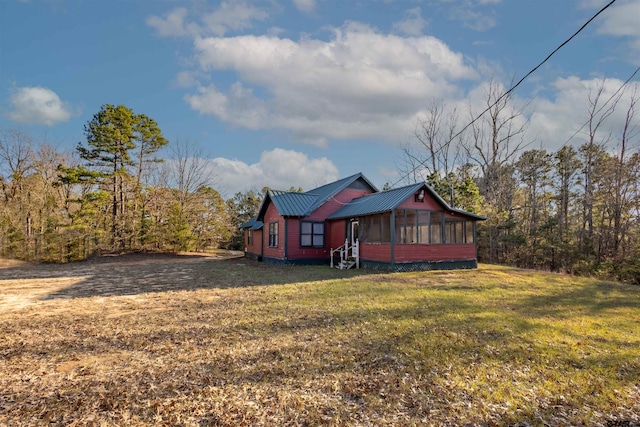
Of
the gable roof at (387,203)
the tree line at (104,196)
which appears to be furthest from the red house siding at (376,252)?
the tree line at (104,196)

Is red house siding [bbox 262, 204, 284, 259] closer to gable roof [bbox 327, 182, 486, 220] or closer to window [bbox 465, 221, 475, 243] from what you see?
gable roof [bbox 327, 182, 486, 220]

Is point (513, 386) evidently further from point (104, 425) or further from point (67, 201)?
point (67, 201)

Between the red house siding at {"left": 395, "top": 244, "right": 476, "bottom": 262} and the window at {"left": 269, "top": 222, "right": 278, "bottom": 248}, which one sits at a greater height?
the window at {"left": 269, "top": 222, "right": 278, "bottom": 248}

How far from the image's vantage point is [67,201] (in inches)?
818

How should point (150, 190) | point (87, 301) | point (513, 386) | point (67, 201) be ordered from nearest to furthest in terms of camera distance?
point (513, 386)
point (87, 301)
point (67, 201)
point (150, 190)

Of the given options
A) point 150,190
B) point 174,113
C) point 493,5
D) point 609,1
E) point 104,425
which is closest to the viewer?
point 104,425

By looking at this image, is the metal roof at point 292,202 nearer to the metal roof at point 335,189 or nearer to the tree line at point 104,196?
the metal roof at point 335,189

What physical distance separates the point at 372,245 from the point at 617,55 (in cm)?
1144

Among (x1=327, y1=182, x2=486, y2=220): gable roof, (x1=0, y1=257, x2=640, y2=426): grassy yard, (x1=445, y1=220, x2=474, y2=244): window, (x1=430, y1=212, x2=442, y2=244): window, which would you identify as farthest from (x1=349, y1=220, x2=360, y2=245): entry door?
(x1=0, y1=257, x2=640, y2=426): grassy yard

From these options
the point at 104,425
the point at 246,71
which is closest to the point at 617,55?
the point at 246,71

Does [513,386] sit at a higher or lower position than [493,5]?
lower

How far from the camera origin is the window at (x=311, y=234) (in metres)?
17.7

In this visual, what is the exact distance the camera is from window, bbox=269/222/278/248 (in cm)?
1864

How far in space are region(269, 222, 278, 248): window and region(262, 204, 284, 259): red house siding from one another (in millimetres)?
194
